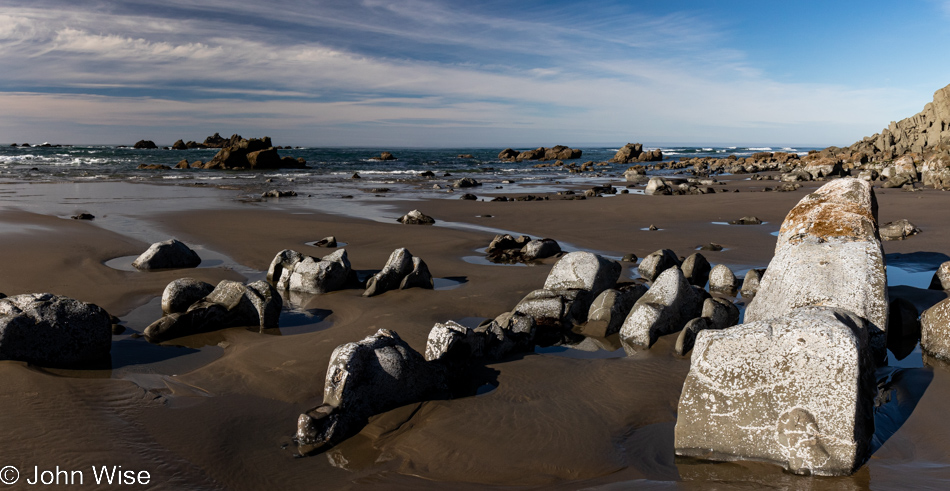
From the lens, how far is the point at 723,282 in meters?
7.33

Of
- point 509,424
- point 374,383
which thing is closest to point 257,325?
point 374,383

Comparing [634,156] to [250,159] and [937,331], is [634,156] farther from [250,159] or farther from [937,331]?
[937,331]

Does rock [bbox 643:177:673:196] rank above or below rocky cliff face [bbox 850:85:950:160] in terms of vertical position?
below

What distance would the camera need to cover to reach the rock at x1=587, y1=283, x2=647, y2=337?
5855 millimetres

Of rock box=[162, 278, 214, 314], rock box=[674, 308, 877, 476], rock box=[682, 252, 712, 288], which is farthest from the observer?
rock box=[682, 252, 712, 288]

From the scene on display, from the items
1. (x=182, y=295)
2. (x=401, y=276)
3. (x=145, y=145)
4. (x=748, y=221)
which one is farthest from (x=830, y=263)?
(x=145, y=145)

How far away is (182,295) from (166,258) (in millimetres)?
2611

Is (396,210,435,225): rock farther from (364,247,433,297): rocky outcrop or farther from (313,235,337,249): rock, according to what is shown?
(364,247,433,297): rocky outcrop

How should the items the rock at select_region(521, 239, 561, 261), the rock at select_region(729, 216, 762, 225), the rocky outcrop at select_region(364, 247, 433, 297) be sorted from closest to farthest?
the rocky outcrop at select_region(364, 247, 433, 297) < the rock at select_region(521, 239, 561, 261) < the rock at select_region(729, 216, 762, 225)

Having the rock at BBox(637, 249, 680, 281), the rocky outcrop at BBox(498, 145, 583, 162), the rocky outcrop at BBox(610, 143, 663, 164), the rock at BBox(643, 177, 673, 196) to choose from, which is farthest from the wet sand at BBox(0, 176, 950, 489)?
the rocky outcrop at BBox(498, 145, 583, 162)

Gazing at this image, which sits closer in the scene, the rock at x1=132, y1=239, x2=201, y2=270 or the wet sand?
the wet sand

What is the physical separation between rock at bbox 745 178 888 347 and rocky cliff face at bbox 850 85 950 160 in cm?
3883

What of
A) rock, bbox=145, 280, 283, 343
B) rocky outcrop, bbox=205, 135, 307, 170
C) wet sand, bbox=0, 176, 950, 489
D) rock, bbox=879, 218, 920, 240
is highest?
rocky outcrop, bbox=205, 135, 307, 170

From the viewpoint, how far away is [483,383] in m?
4.66
